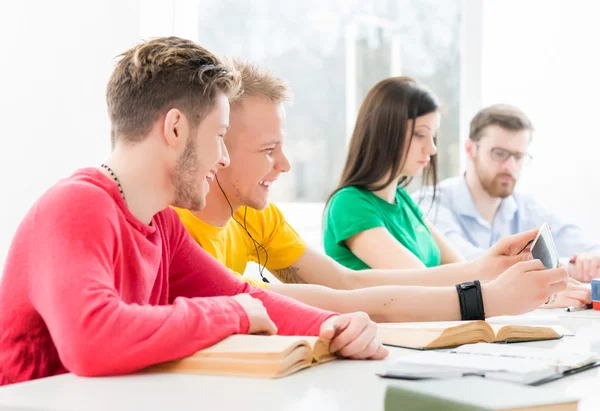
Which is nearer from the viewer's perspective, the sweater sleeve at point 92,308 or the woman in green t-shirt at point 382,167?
the sweater sleeve at point 92,308

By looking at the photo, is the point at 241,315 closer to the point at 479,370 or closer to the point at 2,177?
the point at 479,370

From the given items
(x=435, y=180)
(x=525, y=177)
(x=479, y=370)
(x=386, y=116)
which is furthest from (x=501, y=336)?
(x=525, y=177)

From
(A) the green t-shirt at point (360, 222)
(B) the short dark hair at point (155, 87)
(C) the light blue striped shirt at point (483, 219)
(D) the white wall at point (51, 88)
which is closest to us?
(B) the short dark hair at point (155, 87)

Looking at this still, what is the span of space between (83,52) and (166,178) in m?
1.35

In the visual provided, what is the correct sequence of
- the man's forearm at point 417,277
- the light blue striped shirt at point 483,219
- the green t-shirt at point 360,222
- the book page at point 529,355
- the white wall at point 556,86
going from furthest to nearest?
1. the white wall at point 556,86
2. the light blue striped shirt at point 483,219
3. the green t-shirt at point 360,222
4. the man's forearm at point 417,277
5. the book page at point 529,355

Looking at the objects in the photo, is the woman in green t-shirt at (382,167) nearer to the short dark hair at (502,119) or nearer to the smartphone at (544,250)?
the smartphone at (544,250)

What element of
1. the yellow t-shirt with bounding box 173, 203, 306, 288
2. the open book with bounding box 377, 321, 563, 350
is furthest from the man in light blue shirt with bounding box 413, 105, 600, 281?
the open book with bounding box 377, 321, 563, 350

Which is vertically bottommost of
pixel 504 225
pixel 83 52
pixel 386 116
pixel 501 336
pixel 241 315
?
pixel 504 225

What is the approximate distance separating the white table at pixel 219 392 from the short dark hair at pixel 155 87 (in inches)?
16.9

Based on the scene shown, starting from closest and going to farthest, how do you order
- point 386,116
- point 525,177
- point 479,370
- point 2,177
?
point 479,370, point 2,177, point 386,116, point 525,177

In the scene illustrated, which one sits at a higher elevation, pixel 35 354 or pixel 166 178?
pixel 166 178

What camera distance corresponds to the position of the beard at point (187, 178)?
1.29 m

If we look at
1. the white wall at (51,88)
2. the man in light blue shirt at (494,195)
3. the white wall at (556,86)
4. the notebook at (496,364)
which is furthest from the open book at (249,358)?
the white wall at (556,86)

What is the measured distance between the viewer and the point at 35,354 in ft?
3.83
